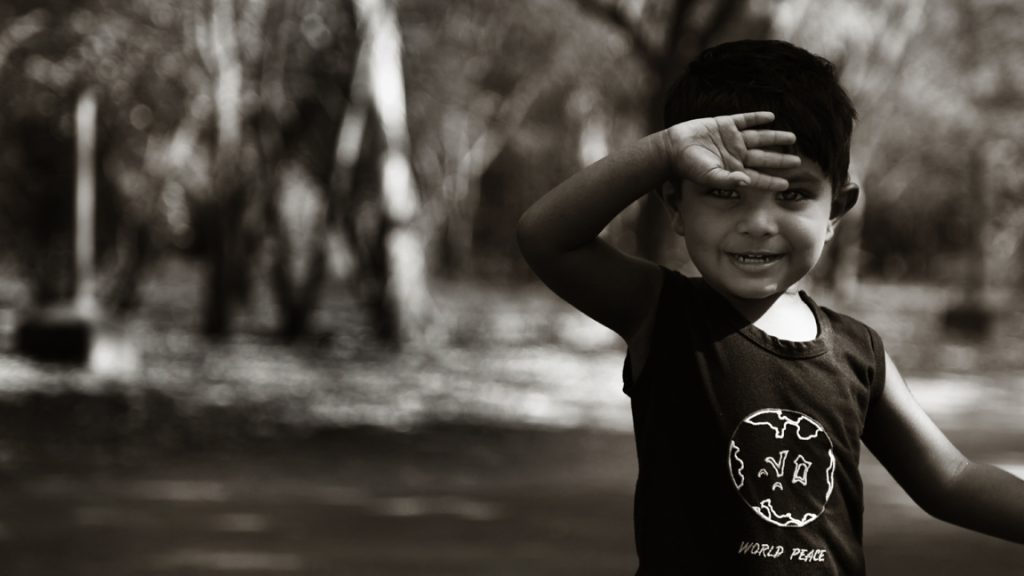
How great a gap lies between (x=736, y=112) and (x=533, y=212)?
371 mm

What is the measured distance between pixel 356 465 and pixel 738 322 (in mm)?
7034

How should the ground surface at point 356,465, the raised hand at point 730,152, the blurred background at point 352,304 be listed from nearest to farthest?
the raised hand at point 730,152, the ground surface at point 356,465, the blurred background at point 352,304

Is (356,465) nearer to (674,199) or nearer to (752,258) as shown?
(674,199)

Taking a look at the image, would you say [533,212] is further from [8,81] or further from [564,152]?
[564,152]

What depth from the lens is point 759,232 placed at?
230 cm

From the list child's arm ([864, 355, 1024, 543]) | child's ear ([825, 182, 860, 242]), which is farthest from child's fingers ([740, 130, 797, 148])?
child's arm ([864, 355, 1024, 543])

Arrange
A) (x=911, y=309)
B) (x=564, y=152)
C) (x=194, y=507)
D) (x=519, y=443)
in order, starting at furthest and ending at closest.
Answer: (x=564, y=152) < (x=911, y=309) < (x=519, y=443) < (x=194, y=507)

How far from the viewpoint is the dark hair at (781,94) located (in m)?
2.34

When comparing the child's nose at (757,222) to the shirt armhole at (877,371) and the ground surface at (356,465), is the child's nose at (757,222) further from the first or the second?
the ground surface at (356,465)

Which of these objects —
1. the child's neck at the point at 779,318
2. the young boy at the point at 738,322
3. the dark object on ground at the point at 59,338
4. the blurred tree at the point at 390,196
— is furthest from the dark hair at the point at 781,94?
the blurred tree at the point at 390,196

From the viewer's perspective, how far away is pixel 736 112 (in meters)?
2.35

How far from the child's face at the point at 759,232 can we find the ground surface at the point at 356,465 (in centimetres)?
411

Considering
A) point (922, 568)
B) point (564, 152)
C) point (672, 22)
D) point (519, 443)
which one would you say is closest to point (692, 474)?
point (922, 568)

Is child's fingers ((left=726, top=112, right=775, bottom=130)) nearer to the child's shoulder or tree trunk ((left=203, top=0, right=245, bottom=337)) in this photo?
the child's shoulder
